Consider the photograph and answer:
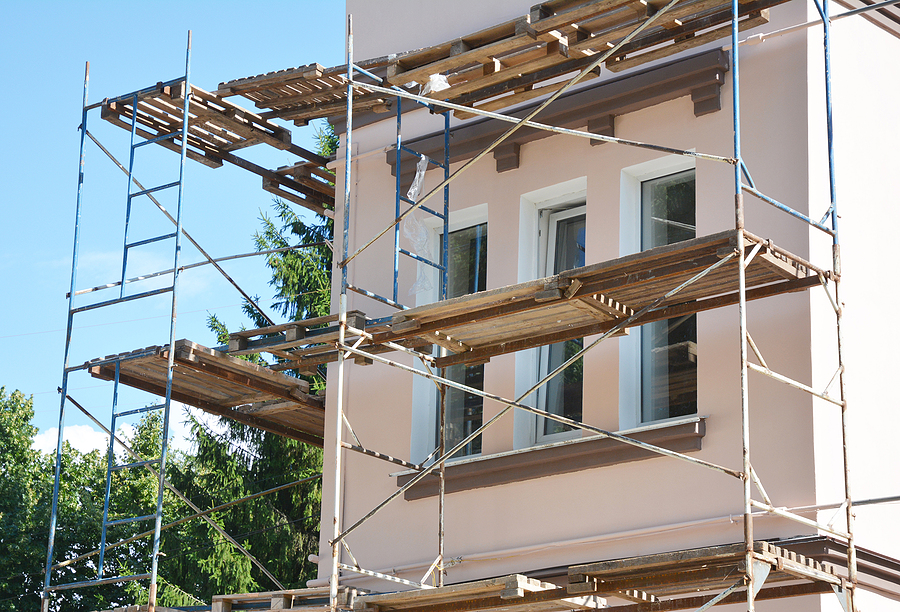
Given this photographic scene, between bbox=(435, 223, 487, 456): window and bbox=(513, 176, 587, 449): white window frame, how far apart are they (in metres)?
0.57

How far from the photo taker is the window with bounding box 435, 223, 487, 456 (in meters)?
10.7

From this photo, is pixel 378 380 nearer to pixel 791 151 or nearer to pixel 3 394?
pixel 791 151

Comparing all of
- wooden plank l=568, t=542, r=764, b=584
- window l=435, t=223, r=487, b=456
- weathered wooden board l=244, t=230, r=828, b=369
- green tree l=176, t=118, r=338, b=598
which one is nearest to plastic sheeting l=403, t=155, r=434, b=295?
window l=435, t=223, r=487, b=456

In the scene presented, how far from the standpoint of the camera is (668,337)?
9.52 meters

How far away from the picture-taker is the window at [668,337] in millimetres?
9250

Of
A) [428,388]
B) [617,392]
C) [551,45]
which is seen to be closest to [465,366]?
[428,388]

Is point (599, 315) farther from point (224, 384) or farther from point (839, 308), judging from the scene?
point (224, 384)

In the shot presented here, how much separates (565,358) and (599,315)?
180 centimetres

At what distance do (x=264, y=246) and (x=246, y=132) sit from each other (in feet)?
42.1

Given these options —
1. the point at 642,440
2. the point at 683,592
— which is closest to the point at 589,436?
the point at 642,440

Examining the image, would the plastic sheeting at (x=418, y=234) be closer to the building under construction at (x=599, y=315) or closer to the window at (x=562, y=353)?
the building under construction at (x=599, y=315)

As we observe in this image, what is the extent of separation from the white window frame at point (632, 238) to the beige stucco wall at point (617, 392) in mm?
76

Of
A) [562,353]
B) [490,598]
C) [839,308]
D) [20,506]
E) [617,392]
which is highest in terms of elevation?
[20,506]

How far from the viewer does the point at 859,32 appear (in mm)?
9711
